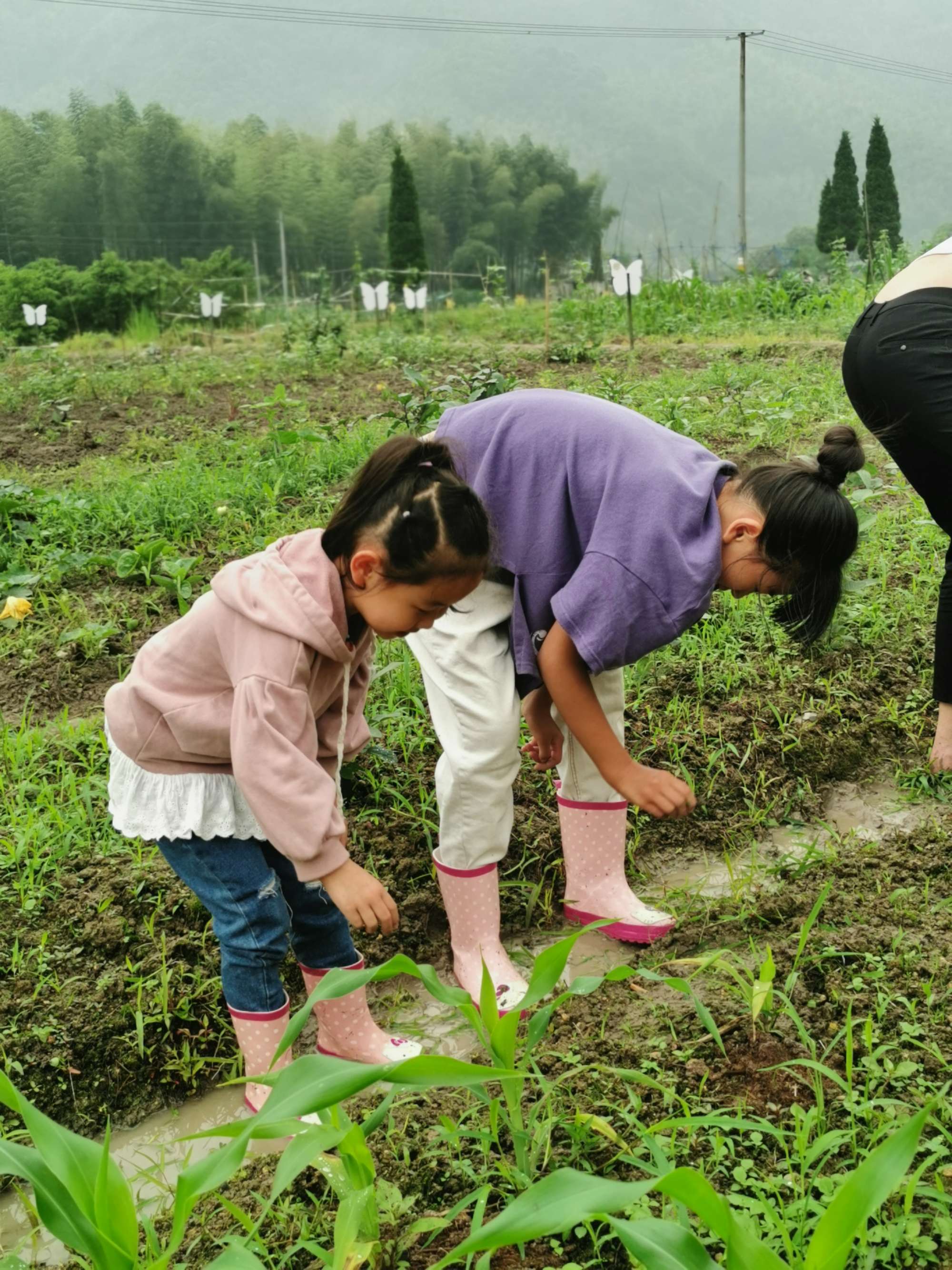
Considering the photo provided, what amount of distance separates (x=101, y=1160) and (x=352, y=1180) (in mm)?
347

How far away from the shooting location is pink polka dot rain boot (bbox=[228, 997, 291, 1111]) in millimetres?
1813

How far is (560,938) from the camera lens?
2.39 metres

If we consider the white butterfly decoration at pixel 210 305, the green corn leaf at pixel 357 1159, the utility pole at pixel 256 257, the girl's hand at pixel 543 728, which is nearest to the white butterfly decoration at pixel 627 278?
the white butterfly decoration at pixel 210 305

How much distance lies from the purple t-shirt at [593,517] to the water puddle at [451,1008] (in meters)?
0.62

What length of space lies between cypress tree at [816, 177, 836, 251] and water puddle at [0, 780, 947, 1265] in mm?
17367

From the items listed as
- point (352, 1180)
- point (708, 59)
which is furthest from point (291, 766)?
point (708, 59)

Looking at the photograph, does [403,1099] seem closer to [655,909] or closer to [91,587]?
[655,909]

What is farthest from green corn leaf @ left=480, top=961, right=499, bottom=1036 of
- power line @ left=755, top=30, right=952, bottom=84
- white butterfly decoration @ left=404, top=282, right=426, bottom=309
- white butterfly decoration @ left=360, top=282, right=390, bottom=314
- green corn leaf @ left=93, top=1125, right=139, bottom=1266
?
power line @ left=755, top=30, right=952, bottom=84

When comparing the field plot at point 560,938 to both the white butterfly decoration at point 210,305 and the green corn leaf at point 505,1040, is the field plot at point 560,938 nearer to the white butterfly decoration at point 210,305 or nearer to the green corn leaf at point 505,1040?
the green corn leaf at point 505,1040

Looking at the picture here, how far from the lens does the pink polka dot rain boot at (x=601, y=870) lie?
90.5 inches

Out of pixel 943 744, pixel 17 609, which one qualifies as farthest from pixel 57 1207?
pixel 17 609

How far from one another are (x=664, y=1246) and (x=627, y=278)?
828cm

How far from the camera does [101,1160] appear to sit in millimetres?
1152

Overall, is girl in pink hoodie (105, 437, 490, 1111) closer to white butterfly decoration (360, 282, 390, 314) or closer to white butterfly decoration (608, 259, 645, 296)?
white butterfly decoration (608, 259, 645, 296)
